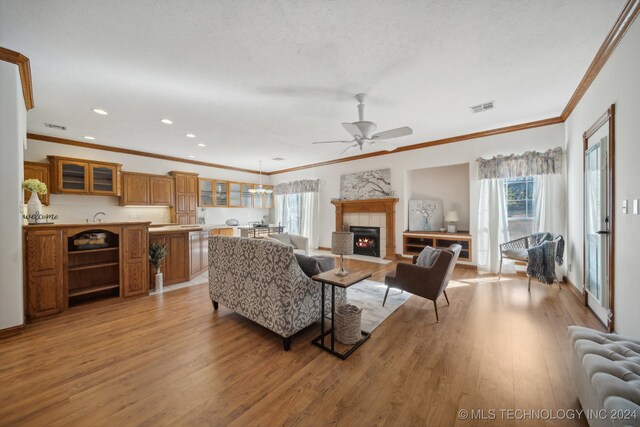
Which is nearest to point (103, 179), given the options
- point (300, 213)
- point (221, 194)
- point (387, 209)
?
point (221, 194)

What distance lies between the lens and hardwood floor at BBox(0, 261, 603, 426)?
147 cm

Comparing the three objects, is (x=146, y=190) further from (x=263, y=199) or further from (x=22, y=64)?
(x=22, y=64)

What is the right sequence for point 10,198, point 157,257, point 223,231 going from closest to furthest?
point 10,198 < point 157,257 < point 223,231

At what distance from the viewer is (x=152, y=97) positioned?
3.07 metres

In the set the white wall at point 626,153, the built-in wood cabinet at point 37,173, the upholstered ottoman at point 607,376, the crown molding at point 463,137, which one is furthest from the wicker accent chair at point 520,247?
the built-in wood cabinet at point 37,173

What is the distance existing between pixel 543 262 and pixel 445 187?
2.48 meters

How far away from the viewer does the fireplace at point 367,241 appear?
19.8 ft

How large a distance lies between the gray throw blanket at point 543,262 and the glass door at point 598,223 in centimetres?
42

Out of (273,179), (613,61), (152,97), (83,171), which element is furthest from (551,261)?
(83,171)

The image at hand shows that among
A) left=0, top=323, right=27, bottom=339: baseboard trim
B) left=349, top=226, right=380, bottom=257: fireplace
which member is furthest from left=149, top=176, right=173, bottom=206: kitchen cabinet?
left=349, top=226, right=380, bottom=257: fireplace

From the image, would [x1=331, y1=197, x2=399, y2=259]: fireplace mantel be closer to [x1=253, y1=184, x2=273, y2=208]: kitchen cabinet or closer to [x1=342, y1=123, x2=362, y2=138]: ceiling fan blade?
[x1=342, y1=123, x2=362, y2=138]: ceiling fan blade

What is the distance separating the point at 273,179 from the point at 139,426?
25.3ft

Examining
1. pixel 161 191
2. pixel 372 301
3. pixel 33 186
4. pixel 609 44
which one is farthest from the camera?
pixel 161 191

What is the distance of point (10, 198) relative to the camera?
2.34m
